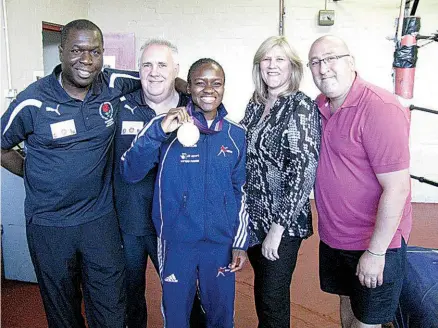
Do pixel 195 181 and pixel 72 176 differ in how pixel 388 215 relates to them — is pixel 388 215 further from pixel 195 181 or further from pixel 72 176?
pixel 72 176

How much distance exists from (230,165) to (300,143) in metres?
0.32

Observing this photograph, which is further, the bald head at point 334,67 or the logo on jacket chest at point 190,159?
the logo on jacket chest at point 190,159

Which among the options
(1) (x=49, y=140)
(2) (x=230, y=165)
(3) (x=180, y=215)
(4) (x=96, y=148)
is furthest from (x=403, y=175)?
(1) (x=49, y=140)

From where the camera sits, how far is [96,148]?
6.13ft

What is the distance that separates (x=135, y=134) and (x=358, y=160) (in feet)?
3.26

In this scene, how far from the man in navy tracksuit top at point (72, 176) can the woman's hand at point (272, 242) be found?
682 mm

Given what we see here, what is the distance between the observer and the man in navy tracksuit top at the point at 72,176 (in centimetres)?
179

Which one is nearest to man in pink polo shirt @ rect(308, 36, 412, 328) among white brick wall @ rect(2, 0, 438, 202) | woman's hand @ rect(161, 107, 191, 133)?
woman's hand @ rect(161, 107, 191, 133)

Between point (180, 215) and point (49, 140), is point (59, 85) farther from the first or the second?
point (180, 215)

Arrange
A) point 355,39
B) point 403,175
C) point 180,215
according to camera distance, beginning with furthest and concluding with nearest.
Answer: point 355,39, point 180,215, point 403,175

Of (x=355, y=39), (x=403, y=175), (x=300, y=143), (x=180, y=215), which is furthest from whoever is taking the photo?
(x=355, y=39)

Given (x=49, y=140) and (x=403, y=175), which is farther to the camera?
(x=49, y=140)

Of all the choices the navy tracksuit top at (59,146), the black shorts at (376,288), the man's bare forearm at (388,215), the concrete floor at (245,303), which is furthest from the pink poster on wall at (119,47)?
the man's bare forearm at (388,215)

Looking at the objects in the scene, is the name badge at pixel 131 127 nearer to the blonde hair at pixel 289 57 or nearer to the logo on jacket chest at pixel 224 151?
the logo on jacket chest at pixel 224 151
